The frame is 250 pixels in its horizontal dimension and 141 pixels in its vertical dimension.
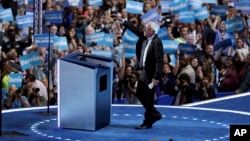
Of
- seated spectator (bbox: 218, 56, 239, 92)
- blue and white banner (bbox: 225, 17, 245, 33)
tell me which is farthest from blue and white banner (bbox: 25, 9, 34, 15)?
blue and white banner (bbox: 225, 17, 245, 33)

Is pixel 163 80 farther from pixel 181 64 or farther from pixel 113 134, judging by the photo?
pixel 113 134

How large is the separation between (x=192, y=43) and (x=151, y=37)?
4186mm

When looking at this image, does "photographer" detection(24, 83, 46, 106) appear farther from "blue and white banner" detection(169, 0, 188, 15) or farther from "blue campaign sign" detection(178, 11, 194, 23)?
"blue and white banner" detection(169, 0, 188, 15)

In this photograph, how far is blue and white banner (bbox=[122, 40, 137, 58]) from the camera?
1481 centimetres

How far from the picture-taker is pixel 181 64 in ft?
48.4

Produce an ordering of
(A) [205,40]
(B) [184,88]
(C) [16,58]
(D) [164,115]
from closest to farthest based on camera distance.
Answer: (D) [164,115]
(C) [16,58]
(B) [184,88]
(A) [205,40]

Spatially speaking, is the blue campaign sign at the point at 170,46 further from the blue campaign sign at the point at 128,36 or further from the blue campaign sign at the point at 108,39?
the blue campaign sign at the point at 108,39

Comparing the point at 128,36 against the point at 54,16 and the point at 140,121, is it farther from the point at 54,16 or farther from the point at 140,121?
the point at 140,121

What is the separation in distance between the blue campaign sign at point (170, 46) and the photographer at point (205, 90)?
0.82m

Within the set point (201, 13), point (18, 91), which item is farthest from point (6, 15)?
point (201, 13)

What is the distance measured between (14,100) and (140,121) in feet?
8.73

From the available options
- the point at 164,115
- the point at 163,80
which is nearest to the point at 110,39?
the point at 163,80

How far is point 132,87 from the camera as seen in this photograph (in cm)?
1444

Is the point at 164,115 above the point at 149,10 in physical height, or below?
below
